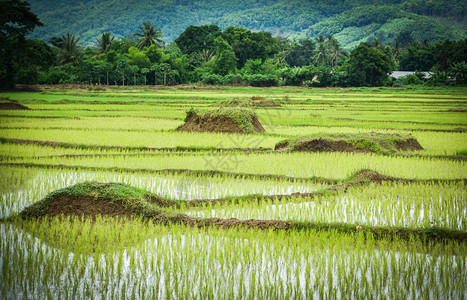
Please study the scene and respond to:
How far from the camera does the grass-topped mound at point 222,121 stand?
11.2 metres

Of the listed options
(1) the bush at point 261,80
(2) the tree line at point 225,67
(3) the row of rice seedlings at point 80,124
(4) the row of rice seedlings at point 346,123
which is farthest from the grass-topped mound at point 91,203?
(1) the bush at point 261,80

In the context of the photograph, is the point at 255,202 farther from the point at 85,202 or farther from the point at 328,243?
the point at 85,202

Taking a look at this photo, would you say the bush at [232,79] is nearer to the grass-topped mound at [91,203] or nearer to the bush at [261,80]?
the bush at [261,80]

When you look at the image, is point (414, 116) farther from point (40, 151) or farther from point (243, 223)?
point (243, 223)

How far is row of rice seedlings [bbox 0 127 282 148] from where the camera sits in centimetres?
889

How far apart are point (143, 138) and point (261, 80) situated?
36604 mm

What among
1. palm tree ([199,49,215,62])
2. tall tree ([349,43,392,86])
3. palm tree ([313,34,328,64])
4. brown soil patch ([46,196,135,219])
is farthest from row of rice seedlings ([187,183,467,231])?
palm tree ([313,34,328,64])

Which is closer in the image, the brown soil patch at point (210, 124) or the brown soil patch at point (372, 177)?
the brown soil patch at point (372, 177)

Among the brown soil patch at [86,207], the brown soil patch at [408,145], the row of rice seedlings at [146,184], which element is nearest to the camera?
the brown soil patch at [86,207]

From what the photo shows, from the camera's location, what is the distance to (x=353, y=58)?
41344 mm

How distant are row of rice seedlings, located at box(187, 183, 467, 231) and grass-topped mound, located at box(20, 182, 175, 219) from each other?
0.60 meters

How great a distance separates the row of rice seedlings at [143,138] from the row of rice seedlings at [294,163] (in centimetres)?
144

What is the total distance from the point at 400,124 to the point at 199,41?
5163 centimetres

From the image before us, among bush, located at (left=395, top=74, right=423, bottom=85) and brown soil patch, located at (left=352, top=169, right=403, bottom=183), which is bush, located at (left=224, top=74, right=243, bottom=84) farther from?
brown soil patch, located at (left=352, top=169, right=403, bottom=183)
